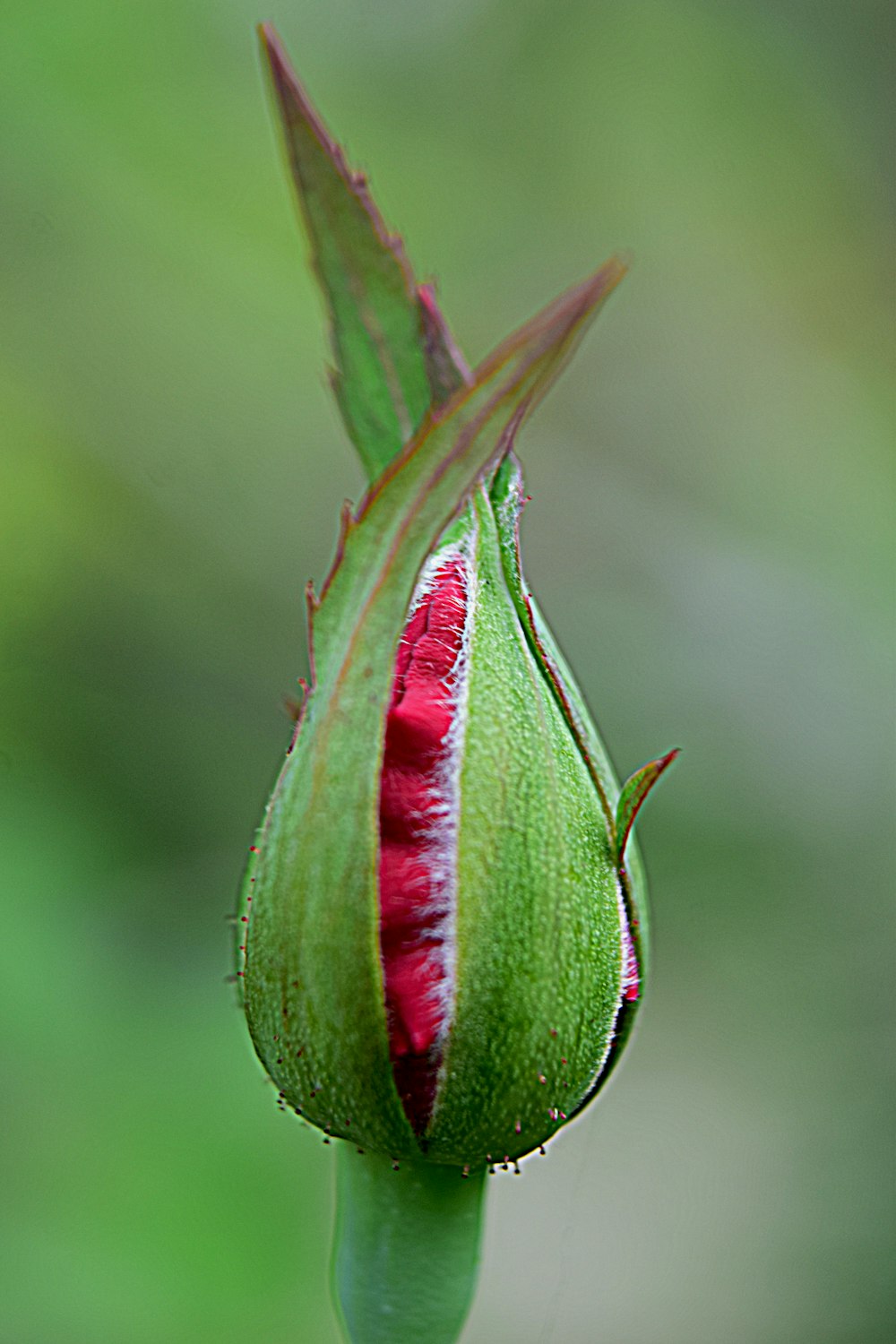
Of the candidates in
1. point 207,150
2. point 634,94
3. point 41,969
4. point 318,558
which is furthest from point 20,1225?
point 634,94

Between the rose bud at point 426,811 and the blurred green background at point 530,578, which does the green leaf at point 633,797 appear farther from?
the blurred green background at point 530,578

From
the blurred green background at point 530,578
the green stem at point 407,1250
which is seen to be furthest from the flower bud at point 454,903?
the blurred green background at point 530,578

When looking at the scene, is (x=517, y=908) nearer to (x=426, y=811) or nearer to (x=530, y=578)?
(x=426, y=811)

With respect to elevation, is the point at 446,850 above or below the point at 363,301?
below

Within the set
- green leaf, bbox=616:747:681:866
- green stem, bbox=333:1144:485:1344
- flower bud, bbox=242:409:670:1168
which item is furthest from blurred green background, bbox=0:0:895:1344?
green leaf, bbox=616:747:681:866

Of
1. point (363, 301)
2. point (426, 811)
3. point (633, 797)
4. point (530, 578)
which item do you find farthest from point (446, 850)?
point (530, 578)

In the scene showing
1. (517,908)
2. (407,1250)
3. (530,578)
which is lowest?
(407,1250)
